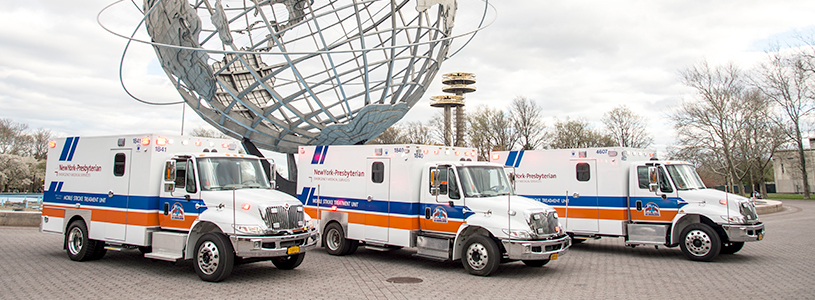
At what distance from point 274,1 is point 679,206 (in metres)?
18.2

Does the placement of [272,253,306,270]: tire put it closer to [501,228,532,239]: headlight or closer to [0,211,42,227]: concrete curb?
[501,228,532,239]: headlight

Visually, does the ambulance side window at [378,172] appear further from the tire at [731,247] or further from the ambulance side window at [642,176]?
the tire at [731,247]

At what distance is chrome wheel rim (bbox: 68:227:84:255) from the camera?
37.3 feet

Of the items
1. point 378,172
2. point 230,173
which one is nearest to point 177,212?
point 230,173

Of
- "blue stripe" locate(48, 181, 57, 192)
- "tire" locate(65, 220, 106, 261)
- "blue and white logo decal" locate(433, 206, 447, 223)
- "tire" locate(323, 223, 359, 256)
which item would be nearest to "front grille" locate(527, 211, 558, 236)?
"blue and white logo decal" locate(433, 206, 447, 223)

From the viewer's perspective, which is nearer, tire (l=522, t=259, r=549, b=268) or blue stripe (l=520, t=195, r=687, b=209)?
tire (l=522, t=259, r=549, b=268)

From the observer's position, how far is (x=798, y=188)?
2756 inches

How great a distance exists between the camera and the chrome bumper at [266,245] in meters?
8.79

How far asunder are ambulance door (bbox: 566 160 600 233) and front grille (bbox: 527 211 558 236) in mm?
3741

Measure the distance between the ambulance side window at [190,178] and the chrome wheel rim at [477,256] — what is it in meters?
5.59

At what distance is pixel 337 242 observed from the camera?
1314 centimetres

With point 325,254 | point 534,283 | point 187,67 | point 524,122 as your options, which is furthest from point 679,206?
point 524,122

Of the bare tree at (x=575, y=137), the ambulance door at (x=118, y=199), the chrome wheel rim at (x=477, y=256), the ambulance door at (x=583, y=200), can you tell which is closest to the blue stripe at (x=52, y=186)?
the ambulance door at (x=118, y=199)

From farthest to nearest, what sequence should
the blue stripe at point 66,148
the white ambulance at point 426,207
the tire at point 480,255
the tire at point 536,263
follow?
the blue stripe at point 66,148 → the tire at point 536,263 → the white ambulance at point 426,207 → the tire at point 480,255
